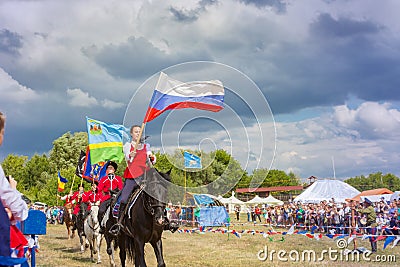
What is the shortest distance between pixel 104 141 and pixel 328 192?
23711mm

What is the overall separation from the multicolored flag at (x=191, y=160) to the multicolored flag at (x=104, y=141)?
10.8 meters

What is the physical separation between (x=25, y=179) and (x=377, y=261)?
76.5 metres

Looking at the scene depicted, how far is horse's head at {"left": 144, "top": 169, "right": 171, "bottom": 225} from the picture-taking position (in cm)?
888

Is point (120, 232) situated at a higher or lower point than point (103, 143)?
lower

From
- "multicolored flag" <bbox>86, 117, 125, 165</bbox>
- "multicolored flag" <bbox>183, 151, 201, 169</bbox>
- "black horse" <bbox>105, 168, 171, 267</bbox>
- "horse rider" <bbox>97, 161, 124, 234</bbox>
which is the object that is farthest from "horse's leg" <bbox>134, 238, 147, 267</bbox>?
"multicolored flag" <bbox>86, 117, 125, 165</bbox>

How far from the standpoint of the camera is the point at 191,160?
30.5ft

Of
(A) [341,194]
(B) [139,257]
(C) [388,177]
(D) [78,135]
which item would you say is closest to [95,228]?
(B) [139,257]

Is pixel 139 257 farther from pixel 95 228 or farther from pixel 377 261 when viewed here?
pixel 377 261

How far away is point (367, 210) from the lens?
1922 centimetres

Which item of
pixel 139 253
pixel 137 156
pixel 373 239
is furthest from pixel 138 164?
pixel 373 239

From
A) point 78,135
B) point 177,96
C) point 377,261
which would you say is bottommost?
point 377,261

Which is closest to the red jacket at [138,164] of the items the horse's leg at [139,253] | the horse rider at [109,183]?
the horse's leg at [139,253]

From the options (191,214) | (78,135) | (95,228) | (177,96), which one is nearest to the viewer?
(177,96)

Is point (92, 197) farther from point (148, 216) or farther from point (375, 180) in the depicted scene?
point (375, 180)
